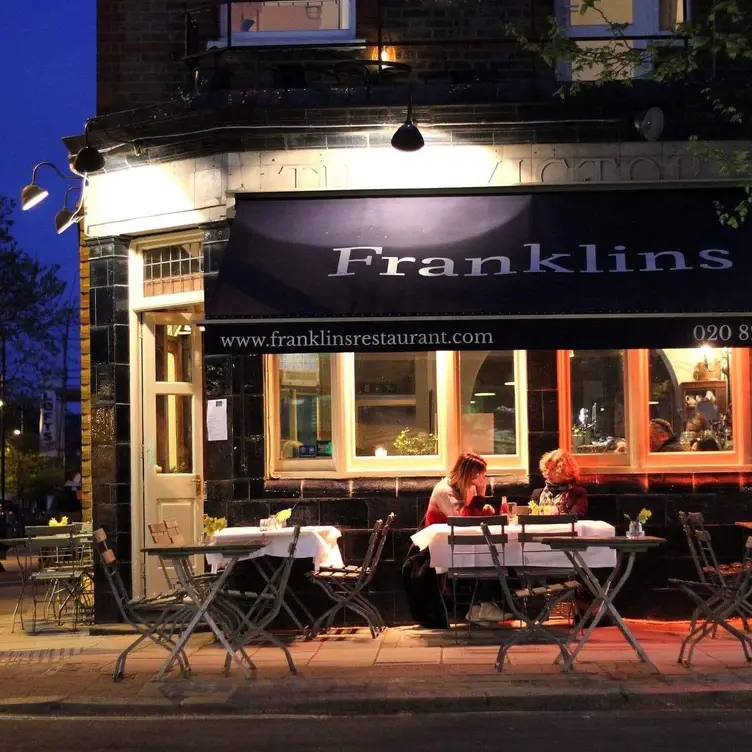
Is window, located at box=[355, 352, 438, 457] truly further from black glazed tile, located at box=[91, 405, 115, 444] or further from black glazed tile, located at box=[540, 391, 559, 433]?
black glazed tile, located at box=[91, 405, 115, 444]

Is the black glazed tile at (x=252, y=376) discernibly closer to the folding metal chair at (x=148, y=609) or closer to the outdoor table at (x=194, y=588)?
the folding metal chair at (x=148, y=609)

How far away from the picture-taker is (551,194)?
11.0 m

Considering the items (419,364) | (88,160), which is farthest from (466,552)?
(88,160)

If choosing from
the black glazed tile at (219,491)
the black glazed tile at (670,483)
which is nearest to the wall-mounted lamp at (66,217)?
the black glazed tile at (219,491)

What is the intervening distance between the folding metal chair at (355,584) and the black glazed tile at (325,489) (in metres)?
0.48

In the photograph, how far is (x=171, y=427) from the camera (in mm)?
12078

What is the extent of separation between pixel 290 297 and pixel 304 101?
1875 millimetres

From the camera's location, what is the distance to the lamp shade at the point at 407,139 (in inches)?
409

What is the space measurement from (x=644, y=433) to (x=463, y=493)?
1.79 meters

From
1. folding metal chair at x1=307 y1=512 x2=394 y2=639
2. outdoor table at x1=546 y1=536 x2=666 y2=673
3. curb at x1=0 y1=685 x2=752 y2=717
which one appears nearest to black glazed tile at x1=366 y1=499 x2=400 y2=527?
folding metal chair at x1=307 y1=512 x2=394 y2=639

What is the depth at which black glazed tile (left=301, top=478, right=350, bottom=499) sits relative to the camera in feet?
36.0

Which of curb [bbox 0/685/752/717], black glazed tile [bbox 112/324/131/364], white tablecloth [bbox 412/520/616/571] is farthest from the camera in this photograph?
black glazed tile [bbox 112/324/131/364]

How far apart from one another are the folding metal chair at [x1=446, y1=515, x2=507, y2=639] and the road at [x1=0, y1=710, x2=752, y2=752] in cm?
Result: 216

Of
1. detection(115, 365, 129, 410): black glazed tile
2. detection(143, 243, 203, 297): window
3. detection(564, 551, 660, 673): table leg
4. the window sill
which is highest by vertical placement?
the window sill
